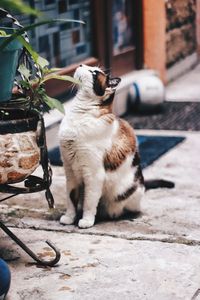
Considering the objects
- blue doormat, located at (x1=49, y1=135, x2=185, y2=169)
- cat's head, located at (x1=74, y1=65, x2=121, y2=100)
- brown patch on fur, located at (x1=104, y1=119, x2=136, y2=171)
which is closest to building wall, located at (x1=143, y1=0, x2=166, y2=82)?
blue doormat, located at (x1=49, y1=135, x2=185, y2=169)

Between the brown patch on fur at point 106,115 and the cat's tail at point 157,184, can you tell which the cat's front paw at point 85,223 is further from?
the cat's tail at point 157,184

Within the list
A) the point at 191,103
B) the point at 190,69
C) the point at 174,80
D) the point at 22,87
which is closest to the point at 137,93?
the point at 191,103

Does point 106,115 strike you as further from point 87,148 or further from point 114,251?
point 114,251

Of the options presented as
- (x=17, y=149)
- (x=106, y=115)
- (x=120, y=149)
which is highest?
(x=17, y=149)

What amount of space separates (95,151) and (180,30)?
580cm

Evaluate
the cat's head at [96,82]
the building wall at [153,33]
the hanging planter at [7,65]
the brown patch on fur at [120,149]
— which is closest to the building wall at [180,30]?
the building wall at [153,33]

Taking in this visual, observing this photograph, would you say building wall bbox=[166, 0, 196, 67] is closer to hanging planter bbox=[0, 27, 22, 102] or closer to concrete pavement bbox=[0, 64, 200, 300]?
concrete pavement bbox=[0, 64, 200, 300]

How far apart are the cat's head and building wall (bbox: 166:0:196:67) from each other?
16.1ft

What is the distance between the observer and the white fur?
148 inches

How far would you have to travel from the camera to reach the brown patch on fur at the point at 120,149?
385 cm

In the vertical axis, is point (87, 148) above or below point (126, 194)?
above

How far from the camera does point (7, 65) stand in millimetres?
3242

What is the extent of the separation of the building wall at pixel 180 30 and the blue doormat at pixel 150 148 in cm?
276

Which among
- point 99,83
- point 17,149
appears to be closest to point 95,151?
point 99,83
